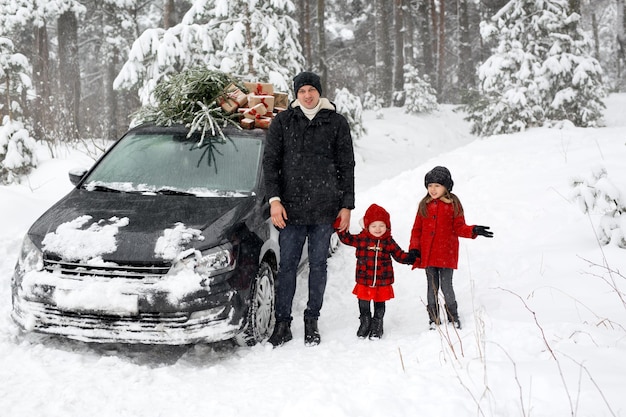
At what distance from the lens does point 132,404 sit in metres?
3.17

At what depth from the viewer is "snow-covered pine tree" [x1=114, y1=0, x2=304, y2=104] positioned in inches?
405

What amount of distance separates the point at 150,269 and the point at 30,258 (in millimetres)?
965

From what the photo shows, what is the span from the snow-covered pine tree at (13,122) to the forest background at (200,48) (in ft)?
0.09

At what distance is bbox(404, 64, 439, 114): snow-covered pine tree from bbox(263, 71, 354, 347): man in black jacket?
1888 centimetres

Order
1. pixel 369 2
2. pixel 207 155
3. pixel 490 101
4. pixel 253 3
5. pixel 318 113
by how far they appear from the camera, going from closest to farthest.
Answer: pixel 318 113, pixel 207 155, pixel 253 3, pixel 490 101, pixel 369 2

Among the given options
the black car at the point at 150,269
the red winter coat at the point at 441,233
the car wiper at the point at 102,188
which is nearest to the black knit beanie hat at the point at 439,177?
the red winter coat at the point at 441,233

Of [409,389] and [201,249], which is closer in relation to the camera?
[409,389]

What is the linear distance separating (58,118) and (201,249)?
1117 cm

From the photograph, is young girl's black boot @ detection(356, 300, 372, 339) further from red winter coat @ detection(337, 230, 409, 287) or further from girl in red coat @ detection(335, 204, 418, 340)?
red winter coat @ detection(337, 230, 409, 287)

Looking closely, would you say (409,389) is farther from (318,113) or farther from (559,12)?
(559,12)

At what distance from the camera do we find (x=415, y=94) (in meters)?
22.3

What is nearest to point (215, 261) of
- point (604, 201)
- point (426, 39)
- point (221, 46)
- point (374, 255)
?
point (374, 255)

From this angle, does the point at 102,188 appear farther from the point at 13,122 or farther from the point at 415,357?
the point at 13,122

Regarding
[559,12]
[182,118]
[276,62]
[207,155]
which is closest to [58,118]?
[276,62]
